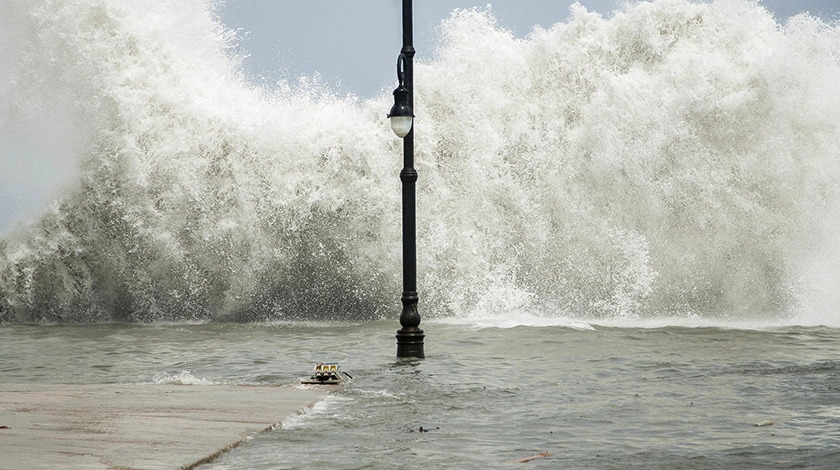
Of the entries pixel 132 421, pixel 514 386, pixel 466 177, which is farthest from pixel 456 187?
pixel 132 421

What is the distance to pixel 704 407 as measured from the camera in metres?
7.22

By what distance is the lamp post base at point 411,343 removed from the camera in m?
10.7

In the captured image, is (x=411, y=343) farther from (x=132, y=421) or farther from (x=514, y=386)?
(x=132, y=421)

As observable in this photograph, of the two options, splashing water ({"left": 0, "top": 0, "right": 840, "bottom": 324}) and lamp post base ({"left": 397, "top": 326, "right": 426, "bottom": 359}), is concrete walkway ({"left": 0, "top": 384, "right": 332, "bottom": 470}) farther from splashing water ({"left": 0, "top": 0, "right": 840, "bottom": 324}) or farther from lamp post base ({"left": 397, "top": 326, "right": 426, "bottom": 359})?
splashing water ({"left": 0, "top": 0, "right": 840, "bottom": 324})

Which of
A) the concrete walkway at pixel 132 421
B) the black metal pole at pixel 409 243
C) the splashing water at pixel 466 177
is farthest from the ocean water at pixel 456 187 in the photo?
the concrete walkway at pixel 132 421

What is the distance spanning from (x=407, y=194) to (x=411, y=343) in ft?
5.70

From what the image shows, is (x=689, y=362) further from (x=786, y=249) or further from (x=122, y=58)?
(x=122, y=58)

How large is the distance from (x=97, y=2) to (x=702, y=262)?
44.1ft

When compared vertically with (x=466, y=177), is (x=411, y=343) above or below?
below

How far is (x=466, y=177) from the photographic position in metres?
18.9

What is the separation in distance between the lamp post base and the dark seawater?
32 cm

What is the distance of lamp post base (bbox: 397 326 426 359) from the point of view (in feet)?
35.1

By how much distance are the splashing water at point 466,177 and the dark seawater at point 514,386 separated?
290 cm

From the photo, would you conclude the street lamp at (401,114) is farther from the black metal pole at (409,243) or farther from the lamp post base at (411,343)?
the lamp post base at (411,343)
